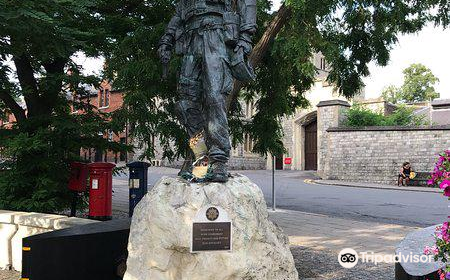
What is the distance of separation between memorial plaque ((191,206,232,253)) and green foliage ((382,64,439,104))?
58.8m

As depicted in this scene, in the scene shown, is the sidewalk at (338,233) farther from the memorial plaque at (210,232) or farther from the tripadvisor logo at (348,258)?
the memorial plaque at (210,232)

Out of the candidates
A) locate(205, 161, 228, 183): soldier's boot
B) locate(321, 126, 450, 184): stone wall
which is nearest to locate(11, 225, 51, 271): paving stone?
locate(205, 161, 228, 183): soldier's boot

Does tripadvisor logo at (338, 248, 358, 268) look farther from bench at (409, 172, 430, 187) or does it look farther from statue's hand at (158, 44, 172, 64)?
bench at (409, 172, 430, 187)

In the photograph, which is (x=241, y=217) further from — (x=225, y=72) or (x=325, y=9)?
(x=325, y=9)

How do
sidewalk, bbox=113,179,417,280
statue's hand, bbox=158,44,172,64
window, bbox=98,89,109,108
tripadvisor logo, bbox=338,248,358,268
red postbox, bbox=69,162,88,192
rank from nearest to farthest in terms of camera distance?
1. statue's hand, bbox=158,44,172,64
2. sidewalk, bbox=113,179,417,280
3. tripadvisor logo, bbox=338,248,358,268
4. red postbox, bbox=69,162,88,192
5. window, bbox=98,89,109,108

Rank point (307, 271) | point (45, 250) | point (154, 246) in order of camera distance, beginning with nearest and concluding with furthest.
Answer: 1. point (154, 246)
2. point (45, 250)
3. point (307, 271)

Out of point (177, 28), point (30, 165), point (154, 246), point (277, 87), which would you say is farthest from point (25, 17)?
point (277, 87)

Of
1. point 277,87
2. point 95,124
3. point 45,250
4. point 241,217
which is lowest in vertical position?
point 45,250

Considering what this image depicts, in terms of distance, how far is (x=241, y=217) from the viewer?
4.29 m

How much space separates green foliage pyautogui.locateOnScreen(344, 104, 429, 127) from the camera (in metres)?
28.3

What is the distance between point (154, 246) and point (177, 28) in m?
2.60

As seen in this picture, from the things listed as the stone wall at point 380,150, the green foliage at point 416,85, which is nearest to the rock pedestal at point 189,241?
the stone wall at point 380,150

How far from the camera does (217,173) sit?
4.62 metres

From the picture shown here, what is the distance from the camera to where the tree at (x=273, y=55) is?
733cm
